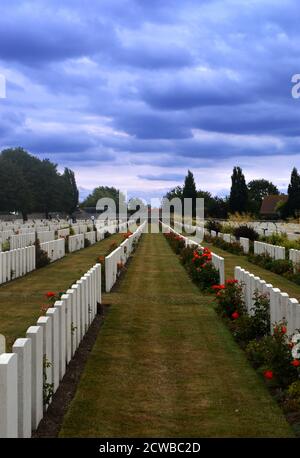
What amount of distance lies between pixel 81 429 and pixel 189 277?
Answer: 12.5m

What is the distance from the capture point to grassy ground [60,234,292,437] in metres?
5.48

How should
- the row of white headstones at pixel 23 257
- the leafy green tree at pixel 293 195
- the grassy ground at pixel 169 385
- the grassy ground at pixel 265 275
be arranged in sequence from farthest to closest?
the leafy green tree at pixel 293 195 → the row of white headstones at pixel 23 257 → the grassy ground at pixel 265 275 → the grassy ground at pixel 169 385

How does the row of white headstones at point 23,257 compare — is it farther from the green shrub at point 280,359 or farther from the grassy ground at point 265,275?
the green shrub at point 280,359

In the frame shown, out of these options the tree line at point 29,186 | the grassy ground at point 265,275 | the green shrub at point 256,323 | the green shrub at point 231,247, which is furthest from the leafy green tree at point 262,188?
the green shrub at point 256,323

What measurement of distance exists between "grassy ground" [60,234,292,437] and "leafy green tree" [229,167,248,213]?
68.6 meters

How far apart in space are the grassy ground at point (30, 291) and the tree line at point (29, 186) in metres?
60.1

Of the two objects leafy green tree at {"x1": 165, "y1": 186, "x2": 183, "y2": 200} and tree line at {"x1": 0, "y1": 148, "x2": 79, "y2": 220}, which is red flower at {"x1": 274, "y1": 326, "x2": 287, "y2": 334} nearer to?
tree line at {"x1": 0, "y1": 148, "x2": 79, "y2": 220}

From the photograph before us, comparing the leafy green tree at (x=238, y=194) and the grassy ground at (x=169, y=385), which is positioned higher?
the leafy green tree at (x=238, y=194)

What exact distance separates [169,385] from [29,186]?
90067 millimetres

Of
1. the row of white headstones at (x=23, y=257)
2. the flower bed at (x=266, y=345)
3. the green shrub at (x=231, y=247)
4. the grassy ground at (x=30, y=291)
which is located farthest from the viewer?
the green shrub at (x=231, y=247)

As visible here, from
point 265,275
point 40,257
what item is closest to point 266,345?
point 265,275

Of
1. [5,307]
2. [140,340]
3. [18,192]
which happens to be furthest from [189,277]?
[18,192]

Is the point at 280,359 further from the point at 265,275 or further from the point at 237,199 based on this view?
the point at 237,199

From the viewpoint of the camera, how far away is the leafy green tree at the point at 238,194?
79.2 metres
